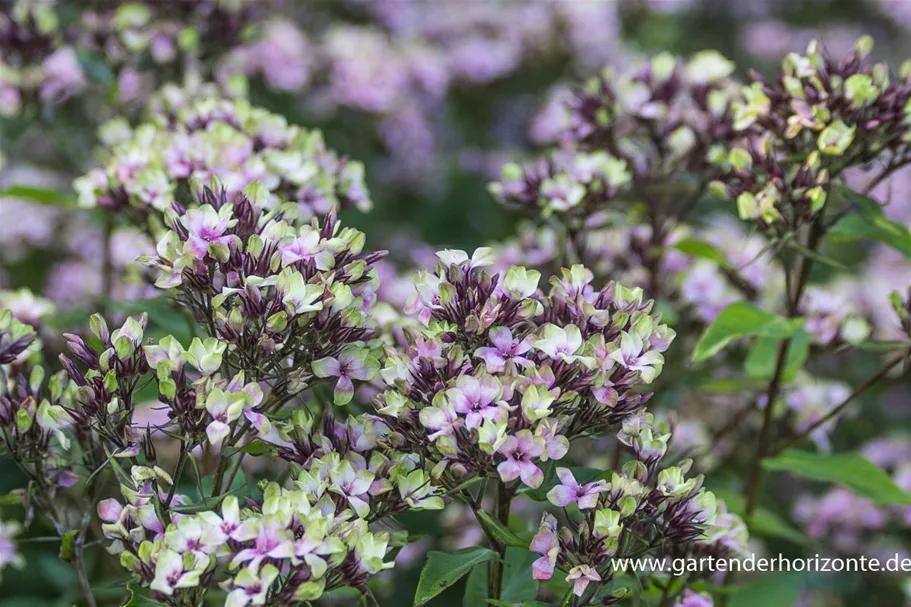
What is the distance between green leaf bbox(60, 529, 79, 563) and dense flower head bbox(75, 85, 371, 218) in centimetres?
49

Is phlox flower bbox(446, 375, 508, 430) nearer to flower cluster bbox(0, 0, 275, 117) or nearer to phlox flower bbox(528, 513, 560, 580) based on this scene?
phlox flower bbox(528, 513, 560, 580)

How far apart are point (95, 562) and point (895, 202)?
307 cm

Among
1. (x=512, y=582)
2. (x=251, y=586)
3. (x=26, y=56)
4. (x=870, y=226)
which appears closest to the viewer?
(x=251, y=586)

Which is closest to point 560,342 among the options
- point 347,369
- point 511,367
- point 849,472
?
point 511,367

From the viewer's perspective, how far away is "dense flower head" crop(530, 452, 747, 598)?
1.13 m

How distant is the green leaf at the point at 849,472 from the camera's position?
1.63 m

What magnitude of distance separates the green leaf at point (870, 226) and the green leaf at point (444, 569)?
0.79m

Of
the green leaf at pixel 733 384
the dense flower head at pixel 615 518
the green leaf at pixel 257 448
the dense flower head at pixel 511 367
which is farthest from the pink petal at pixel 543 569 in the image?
the green leaf at pixel 733 384

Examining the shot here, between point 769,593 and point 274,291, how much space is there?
4.01ft

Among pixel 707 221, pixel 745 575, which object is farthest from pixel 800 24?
pixel 745 575

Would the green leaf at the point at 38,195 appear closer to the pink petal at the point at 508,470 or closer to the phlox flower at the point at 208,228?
the phlox flower at the point at 208,228

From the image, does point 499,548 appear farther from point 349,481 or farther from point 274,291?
point 274,291

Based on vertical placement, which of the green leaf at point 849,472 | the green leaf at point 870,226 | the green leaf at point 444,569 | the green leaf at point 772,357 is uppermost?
the green leaf at point 870,226

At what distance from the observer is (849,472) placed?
167 centimetres
